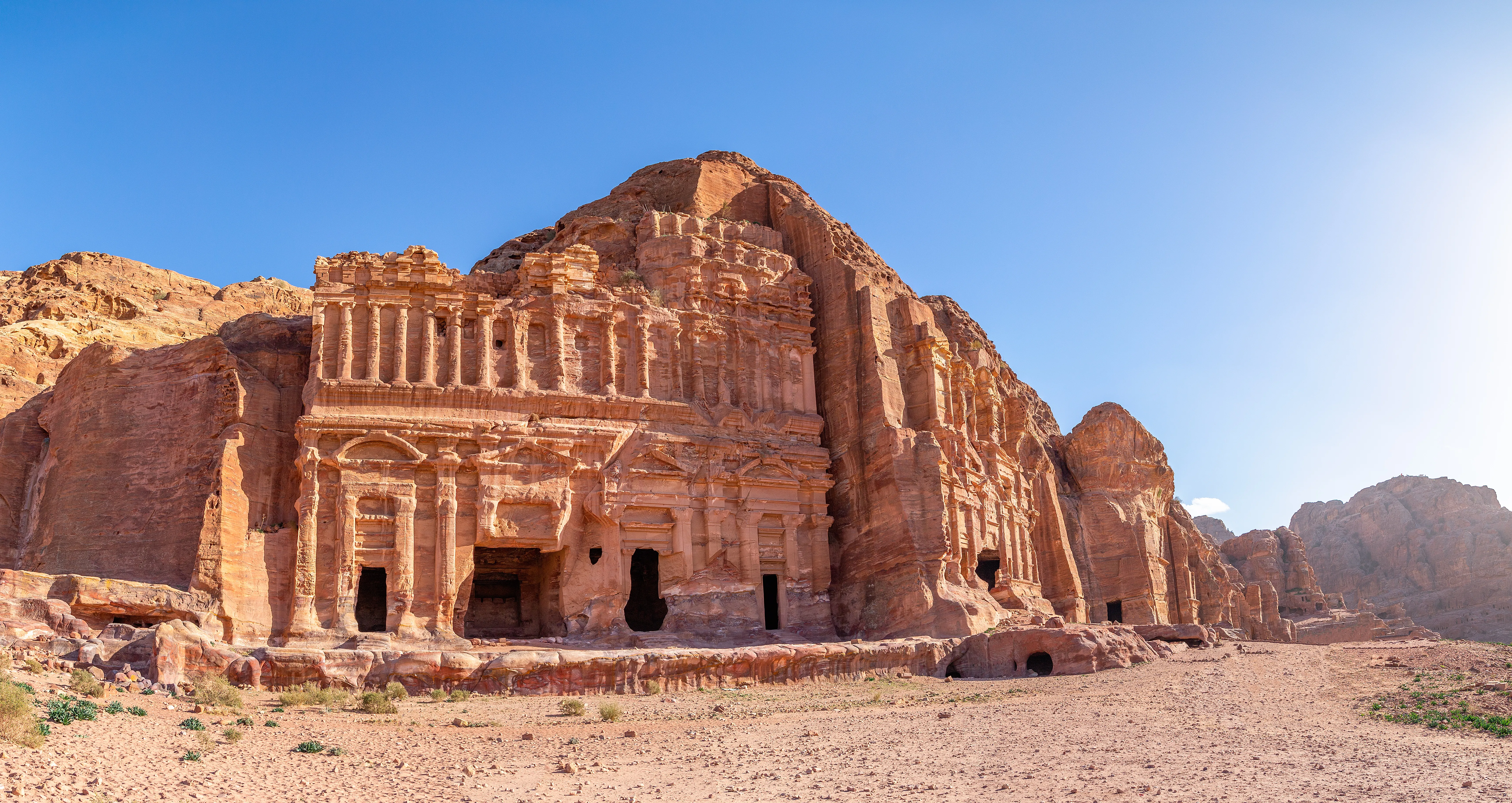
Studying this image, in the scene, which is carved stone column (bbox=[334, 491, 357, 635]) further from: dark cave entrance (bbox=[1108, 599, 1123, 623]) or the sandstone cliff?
dark cave entrance (bbox=[1108, 599, 1123, 623])

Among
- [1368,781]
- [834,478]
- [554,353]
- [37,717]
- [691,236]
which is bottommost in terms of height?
[1368,781]

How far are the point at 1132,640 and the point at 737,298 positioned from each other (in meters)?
15.9

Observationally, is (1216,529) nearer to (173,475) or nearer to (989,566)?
(989,566)

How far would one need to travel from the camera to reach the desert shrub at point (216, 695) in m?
20.2

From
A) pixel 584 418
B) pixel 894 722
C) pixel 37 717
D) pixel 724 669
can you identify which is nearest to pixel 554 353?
pixel 584 418

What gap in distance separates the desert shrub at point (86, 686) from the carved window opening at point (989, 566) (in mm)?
26737

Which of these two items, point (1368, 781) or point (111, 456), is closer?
point (1368, 781)

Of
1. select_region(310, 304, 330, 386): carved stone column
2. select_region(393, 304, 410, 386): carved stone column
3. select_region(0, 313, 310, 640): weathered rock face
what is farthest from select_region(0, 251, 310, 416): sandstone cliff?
select_region(393, 304, 410, 386): carved stone column

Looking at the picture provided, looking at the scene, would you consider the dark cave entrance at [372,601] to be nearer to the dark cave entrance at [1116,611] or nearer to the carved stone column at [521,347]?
the carved stone column at [521,347]

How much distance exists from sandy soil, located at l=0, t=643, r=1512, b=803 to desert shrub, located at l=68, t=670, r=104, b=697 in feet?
1.64

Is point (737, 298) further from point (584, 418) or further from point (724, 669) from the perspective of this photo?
point (724, 669)

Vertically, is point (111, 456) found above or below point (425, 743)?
above

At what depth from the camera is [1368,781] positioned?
15.0 m

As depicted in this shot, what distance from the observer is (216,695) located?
2033cm
